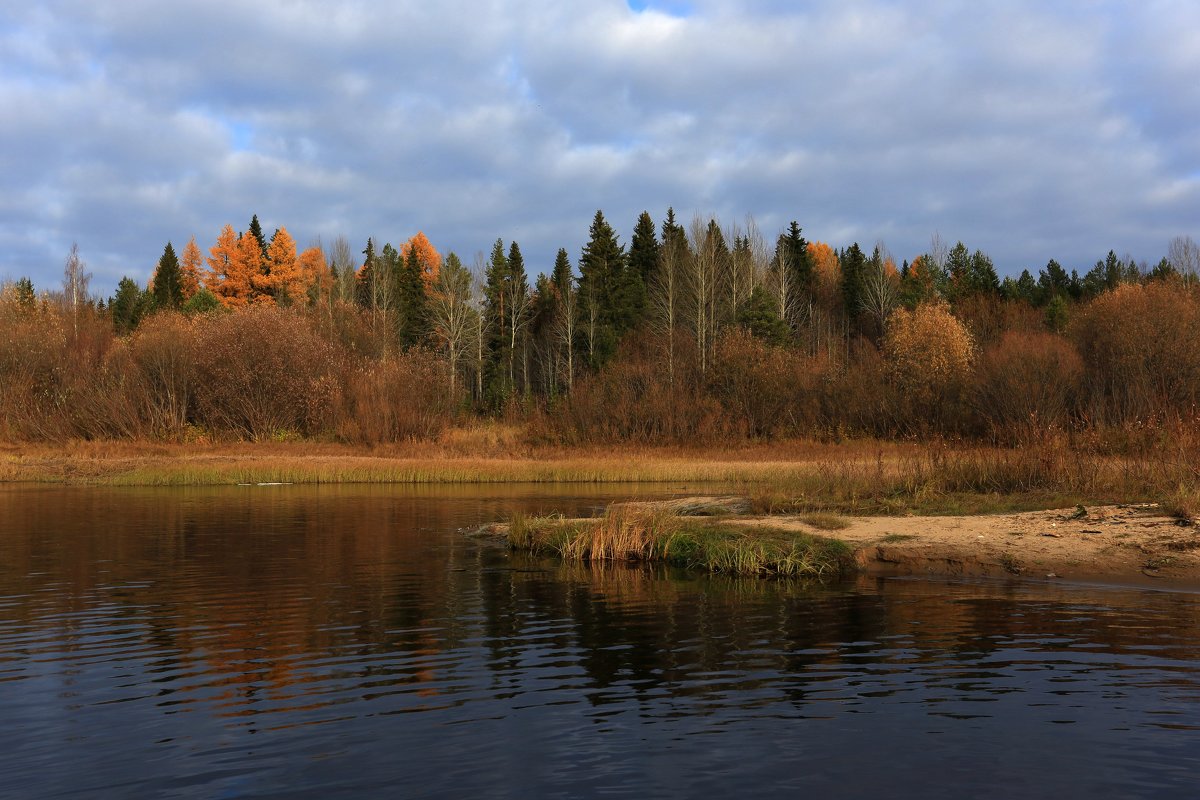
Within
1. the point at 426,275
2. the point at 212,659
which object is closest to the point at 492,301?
the point at 426,275

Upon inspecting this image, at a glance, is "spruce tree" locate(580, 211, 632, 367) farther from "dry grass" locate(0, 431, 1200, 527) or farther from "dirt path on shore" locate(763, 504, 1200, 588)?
"dirt path on shore" locate(763, 504, 1200, 588)

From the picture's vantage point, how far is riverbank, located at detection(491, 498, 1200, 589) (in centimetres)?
1908

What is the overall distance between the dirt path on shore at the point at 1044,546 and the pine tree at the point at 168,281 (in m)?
96.2

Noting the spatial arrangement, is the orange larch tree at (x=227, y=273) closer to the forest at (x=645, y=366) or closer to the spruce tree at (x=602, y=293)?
the forest at (x=645, y=366)

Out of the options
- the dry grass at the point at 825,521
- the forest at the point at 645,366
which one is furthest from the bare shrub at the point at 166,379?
the dry grass at the point at 825,521

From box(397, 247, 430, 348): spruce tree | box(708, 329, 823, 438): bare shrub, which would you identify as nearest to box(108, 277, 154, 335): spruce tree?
box(397, 247, 430, 348): spruce tree

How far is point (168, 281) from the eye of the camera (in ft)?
341

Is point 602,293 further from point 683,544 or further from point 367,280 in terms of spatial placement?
point 683,544

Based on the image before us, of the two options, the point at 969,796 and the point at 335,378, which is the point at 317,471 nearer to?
the point at 335,378

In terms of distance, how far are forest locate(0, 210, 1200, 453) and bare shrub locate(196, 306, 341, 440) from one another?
0.43ft

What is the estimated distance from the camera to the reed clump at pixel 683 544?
66.7 feet

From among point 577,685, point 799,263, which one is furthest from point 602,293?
point 577,685

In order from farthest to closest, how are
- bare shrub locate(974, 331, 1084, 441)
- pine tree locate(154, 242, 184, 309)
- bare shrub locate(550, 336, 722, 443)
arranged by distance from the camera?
pine tree locate(154, 242, 184, 309) → bare shrub locate(550, 336, 722, 443) → bare shrub locate(974, 331, 1084, 441)

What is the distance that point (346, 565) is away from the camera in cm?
2191
